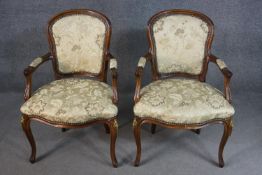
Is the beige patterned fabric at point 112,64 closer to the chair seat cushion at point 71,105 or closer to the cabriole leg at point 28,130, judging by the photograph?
the chair seat cushion at point 71,105

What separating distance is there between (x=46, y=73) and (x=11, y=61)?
0.96 feet

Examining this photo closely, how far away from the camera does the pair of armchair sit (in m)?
1.79

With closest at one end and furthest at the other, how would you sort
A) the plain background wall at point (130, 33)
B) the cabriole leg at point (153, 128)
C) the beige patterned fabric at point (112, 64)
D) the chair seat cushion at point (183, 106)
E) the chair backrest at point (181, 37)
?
the chair seat cushion at point (183, 106) → the beige patterned fabric at point (112, 64) → the chair backrest at point (181, 37) → the cabriole leg at point (153, 128) → the plain background wall at point (130, 33)

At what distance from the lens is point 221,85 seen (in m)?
2.71

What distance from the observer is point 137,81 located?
1.85m

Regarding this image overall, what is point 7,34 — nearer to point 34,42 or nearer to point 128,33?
point 34,42

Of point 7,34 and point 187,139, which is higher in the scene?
point 7,34

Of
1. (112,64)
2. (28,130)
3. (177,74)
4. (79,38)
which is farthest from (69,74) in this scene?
(177,74)

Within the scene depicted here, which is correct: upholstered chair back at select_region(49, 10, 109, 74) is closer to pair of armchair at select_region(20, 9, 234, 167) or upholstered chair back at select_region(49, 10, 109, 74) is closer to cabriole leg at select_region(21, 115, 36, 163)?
pair of armchair at select_region(20, 9, 234, 167)

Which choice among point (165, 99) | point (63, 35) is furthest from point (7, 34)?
point (165, 99)

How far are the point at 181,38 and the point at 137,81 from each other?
1.52ft

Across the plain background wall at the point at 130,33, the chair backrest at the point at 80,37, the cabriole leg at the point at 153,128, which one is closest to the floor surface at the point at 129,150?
the cabriole leg at the point at 153,128

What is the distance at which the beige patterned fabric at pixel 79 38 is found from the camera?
208 centimetres

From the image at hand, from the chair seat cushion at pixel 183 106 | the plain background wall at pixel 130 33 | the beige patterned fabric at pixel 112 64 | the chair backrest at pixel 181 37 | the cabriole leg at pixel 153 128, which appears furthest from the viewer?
the plain background wall at pixel 130 33
